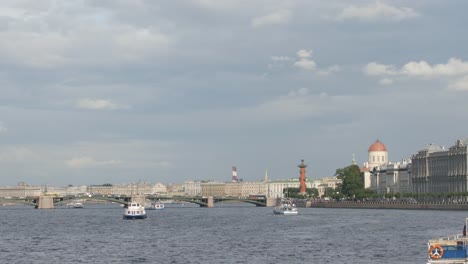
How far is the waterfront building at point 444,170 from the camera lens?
571 ft

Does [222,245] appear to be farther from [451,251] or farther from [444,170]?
[444,170]

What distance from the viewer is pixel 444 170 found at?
185 metres

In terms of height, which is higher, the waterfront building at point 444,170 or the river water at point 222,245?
the waterfront building at point 444,170

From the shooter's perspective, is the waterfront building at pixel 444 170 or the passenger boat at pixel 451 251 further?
the waterfront building at pixel 444 170

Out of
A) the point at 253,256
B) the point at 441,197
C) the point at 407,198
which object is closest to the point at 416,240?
the point at 253,256

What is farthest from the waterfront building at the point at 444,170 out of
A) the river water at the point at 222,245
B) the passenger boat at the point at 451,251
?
the passenger boat at the point at 451,251

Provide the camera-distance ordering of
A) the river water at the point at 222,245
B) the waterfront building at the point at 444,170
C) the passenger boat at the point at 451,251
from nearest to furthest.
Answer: the passenger boat at the point at 451,251, the river water at the point at 222,245, the waterfront building at the point at 444,170

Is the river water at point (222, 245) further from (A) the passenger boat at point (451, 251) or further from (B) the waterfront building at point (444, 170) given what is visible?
(B) the waterfront building at point (444, 170)

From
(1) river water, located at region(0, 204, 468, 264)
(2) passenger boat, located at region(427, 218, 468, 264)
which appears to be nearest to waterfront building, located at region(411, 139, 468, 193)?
(1) river water, located at region(0, 204, 468, 264)

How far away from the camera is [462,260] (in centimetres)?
4222

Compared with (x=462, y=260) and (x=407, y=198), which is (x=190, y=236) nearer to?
(x=462, y=260)

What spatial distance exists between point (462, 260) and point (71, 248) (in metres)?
36.3

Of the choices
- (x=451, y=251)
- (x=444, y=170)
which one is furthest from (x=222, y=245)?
(x=444, y=170)

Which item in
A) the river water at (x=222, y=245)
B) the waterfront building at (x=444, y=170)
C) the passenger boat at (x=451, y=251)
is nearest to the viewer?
the passenger boat at (x=451, y=251)
